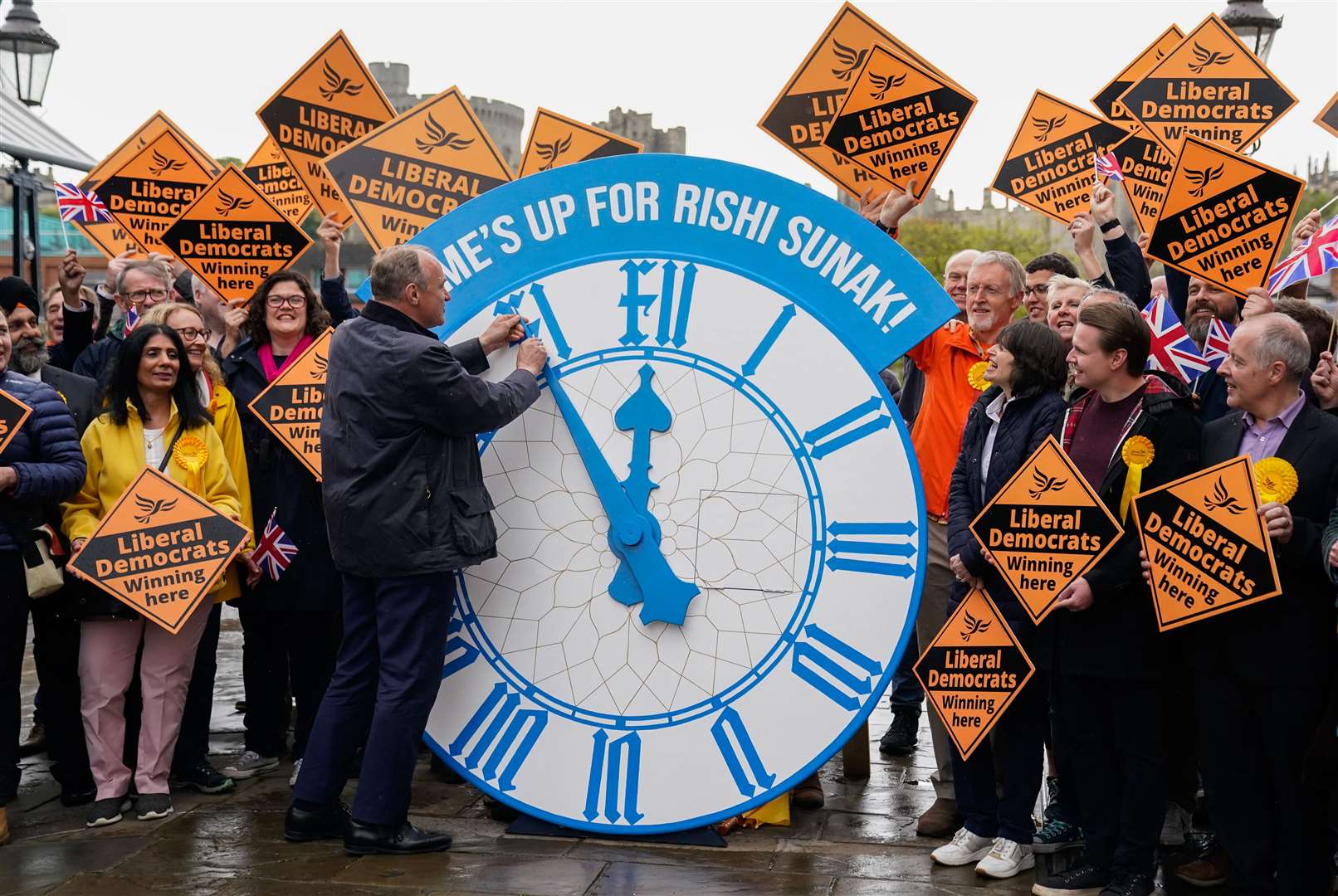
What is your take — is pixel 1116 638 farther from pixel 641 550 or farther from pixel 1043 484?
pixel 641 550

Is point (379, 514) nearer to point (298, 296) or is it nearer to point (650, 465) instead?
point (650, 465)

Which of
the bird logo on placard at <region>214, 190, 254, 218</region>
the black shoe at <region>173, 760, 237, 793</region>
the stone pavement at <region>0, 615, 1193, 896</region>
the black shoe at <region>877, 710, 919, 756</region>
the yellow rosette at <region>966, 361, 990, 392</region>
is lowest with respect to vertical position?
the stone pavement at <region>0, 615, 1193, 896</region>

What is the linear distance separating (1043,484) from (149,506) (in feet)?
10.8

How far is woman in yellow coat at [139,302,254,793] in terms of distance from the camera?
233 inches

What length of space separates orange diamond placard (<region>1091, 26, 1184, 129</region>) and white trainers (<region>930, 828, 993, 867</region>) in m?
3.89

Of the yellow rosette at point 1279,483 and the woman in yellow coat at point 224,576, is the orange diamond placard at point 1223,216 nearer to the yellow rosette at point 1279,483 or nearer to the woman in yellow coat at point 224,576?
the yellow rosette at point 1279,483

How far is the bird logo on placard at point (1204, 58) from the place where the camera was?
6.91m

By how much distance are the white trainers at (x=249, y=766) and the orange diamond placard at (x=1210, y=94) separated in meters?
4.97

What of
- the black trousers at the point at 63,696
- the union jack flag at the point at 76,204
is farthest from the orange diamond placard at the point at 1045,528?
the union jack flag at the point at 76,204

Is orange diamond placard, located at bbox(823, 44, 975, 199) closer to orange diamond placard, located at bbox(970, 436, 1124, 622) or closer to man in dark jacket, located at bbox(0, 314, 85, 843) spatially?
orange diamond placard, located at bbox(970, 436, 1124, 622)

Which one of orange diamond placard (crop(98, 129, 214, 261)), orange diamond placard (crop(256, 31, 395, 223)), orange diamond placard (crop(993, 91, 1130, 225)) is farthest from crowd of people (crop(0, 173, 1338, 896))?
orange diamond placard (crop(98, 129, 214, 261))

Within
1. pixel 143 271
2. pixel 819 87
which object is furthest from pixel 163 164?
pixel 819 87

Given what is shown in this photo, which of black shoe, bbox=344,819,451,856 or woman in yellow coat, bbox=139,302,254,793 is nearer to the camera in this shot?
black shoe, bbox=344,819,451,856

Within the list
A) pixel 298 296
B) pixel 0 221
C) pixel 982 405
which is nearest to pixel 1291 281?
pixel 982 405
